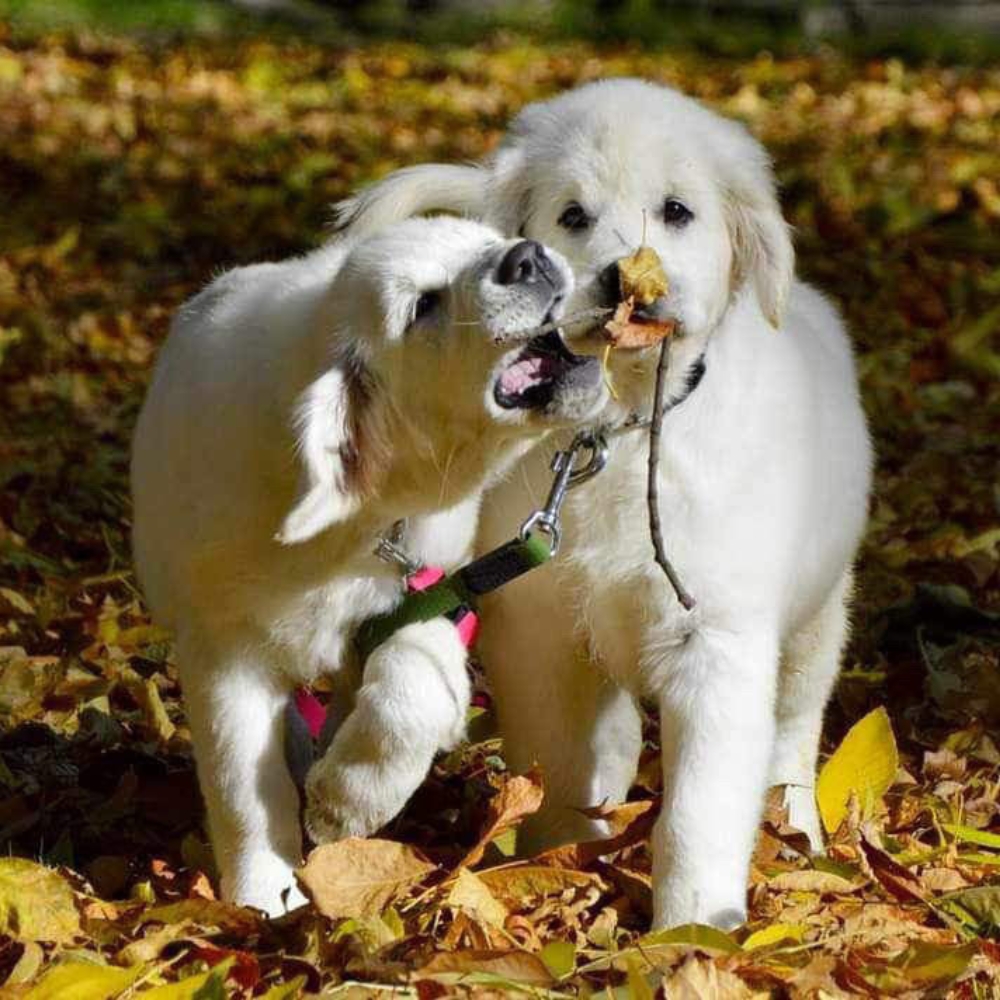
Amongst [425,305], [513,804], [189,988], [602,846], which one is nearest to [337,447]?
[425,305]

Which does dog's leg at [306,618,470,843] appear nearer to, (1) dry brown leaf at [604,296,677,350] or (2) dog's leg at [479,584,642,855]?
→ (2) dog's leg at [479,584,642,855]

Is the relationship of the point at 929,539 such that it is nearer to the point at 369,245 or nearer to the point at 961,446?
the point at 961,446

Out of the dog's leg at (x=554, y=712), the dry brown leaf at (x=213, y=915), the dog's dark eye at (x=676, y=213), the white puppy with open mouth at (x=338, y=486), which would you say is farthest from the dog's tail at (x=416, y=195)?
the dry brown leaf at (x=213, y=915)

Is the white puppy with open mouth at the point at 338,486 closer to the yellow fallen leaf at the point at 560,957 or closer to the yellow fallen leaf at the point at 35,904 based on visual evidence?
the yellow fallen leaf at the point at 35,904

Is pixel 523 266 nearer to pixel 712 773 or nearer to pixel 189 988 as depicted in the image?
pixel 712 773

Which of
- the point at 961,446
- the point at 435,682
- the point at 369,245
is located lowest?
the point at 961,446

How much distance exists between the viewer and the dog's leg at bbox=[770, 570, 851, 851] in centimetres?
477

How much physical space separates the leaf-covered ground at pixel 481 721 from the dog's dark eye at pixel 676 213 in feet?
3.73

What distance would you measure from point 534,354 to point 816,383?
3.02 feet

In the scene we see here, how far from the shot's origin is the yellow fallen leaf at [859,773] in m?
4.53

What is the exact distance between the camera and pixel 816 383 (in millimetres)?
4457

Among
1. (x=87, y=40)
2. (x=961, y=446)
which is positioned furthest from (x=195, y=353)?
(x=87, y=40)

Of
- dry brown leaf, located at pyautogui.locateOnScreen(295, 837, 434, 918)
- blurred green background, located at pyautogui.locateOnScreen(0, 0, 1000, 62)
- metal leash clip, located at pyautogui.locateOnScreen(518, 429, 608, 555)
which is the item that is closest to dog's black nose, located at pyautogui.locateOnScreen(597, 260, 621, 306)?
metal leash clip, located at pyautogui.locateOnScreen(518, 429, 608, 555)

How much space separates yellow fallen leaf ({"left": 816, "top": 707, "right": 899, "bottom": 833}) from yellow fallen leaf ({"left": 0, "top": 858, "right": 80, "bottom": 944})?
1635 mm
